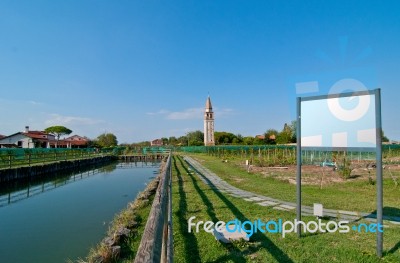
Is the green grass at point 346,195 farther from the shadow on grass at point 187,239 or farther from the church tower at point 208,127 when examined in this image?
the church tower at point 208,127

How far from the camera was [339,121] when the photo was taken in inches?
132

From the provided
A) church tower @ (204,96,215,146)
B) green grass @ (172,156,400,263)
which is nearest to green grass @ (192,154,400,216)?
green grass @ (172,156,400,263)

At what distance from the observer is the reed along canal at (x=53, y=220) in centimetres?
476

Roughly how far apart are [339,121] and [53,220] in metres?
7.02

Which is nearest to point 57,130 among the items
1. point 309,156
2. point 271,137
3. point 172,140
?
point 172,140

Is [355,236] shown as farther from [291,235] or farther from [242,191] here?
[242,191]

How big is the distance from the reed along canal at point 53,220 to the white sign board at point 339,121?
4.39 m

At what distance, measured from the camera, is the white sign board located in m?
3.11

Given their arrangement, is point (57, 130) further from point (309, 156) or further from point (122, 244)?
point (122, 244)

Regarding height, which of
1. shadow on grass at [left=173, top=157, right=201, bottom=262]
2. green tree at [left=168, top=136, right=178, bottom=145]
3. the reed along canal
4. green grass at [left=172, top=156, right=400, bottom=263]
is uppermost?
green tree at [left=168, top=136, right=178, bottom=145]

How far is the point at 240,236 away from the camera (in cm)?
326

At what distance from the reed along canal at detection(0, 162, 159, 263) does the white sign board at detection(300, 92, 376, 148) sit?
14.4 ft

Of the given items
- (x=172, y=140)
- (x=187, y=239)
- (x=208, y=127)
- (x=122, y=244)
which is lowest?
(x=122, y=244)

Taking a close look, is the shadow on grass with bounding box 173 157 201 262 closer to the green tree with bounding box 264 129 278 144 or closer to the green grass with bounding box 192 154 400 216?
the green grass with bounding box 192 154 400 216
